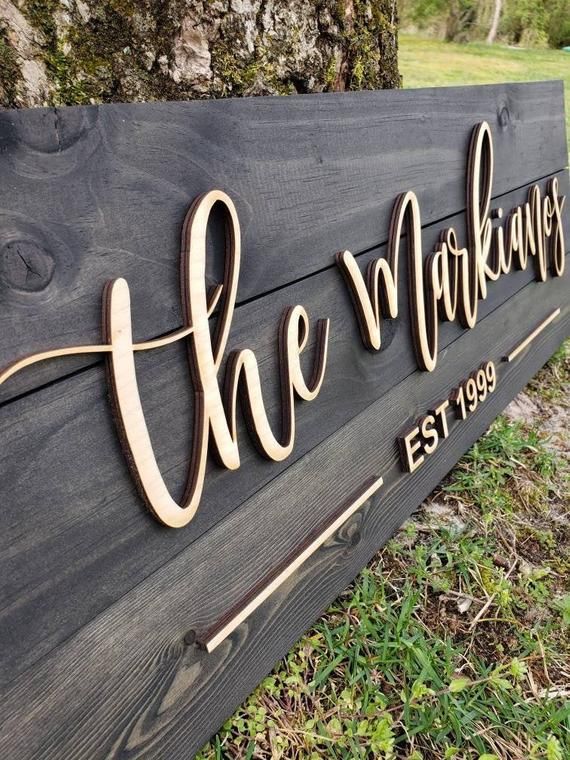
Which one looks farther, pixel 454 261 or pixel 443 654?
pixel 454 261

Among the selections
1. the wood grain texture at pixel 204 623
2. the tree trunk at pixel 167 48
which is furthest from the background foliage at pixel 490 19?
the wood grain texture at pixel 204 623

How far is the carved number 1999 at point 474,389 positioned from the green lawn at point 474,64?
319 inches

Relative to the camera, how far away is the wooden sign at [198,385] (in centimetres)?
92

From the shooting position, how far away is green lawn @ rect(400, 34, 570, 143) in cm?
1084

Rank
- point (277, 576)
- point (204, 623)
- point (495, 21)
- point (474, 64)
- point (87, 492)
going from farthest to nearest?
point (495, 21) < point (474, 64) < point (277, 576) < point (204, 623) < point (87, 492)

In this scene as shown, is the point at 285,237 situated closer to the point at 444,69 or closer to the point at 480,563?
the point at 480,563

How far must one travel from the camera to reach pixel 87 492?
3.24ft

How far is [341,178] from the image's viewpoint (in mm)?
1513

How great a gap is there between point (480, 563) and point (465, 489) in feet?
0.99

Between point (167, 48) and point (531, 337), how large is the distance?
175 centimetres

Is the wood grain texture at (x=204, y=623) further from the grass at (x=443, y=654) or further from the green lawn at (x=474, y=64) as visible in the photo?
the green lawn at (x=474, y=64)

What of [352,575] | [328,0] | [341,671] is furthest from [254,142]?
[341,671]

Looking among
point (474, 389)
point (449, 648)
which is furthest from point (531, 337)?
point (449, 648)

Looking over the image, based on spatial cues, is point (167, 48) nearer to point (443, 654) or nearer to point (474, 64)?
point (443, 654)
